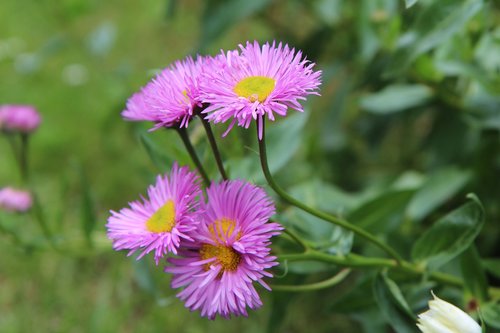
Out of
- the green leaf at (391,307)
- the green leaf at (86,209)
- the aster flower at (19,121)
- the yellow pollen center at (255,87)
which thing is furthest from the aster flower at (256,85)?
the aster flower at (19,121)

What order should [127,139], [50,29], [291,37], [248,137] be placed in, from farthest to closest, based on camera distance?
[50,29]
[127,139]
[291,37]
[248,137]

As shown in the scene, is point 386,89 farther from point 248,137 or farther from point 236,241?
point 236,241

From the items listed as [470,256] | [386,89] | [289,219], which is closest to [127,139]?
[386,89]

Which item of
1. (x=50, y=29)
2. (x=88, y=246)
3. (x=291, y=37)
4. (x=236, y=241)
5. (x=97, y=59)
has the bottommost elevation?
(x=236, y=241)

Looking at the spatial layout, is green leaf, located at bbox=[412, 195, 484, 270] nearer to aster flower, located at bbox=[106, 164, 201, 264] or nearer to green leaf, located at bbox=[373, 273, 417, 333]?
green leaf, located at bbox=[373, 273, 417, 333]

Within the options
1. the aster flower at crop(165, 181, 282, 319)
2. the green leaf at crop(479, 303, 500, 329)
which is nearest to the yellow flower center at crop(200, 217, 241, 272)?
the aster flower at crop(165, 181, 282, 319)

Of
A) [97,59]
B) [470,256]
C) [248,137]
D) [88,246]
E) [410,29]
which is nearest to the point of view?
[470,256]

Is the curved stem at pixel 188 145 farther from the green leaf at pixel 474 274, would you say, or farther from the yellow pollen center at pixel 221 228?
the green leaf at pixel 474 274
